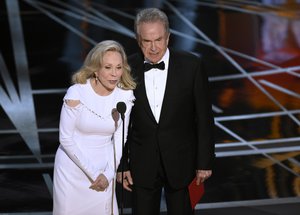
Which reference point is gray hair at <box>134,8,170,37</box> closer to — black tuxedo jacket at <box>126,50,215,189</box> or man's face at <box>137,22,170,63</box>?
man's face at <box>137,22,170,63</box>

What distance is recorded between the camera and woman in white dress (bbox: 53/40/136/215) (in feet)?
11.3

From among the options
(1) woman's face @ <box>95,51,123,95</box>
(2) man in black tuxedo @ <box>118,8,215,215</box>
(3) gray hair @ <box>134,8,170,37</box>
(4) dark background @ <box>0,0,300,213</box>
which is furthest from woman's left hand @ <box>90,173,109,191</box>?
(4) dark background @ <box>0,0,300,213</box>

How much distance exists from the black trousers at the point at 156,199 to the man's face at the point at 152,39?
563mm

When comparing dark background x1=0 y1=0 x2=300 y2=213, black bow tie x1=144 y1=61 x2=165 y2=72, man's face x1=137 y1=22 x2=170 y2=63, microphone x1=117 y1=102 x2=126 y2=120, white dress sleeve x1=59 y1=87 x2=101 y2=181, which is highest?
man's face x1=137 y1=22 x2=170 y2=63

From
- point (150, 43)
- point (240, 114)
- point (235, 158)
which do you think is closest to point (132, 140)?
point (150, 43)

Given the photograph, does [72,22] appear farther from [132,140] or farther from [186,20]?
[132,140]

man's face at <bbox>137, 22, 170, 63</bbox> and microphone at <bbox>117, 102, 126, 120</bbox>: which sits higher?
man's face at <bbox>137, 22, 170, 63</bbox>

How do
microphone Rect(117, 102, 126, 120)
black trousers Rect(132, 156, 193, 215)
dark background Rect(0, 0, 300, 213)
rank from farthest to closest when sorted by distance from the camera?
dark background Rect(0, 0, 300, 213) → black trousers Rect(132, 156, 193, 215) → microphone Rect(117, 102, 126, 120)

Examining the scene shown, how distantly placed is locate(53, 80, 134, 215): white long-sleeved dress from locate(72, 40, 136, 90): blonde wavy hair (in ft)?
0.15

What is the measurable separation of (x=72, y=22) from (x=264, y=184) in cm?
484

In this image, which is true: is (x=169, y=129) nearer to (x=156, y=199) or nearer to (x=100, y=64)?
(x=156, y=199)

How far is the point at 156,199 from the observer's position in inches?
149

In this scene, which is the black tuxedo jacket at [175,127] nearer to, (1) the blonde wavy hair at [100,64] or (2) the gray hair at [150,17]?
(1) the blonde wavy hair at [100,64]

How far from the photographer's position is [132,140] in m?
3.76
